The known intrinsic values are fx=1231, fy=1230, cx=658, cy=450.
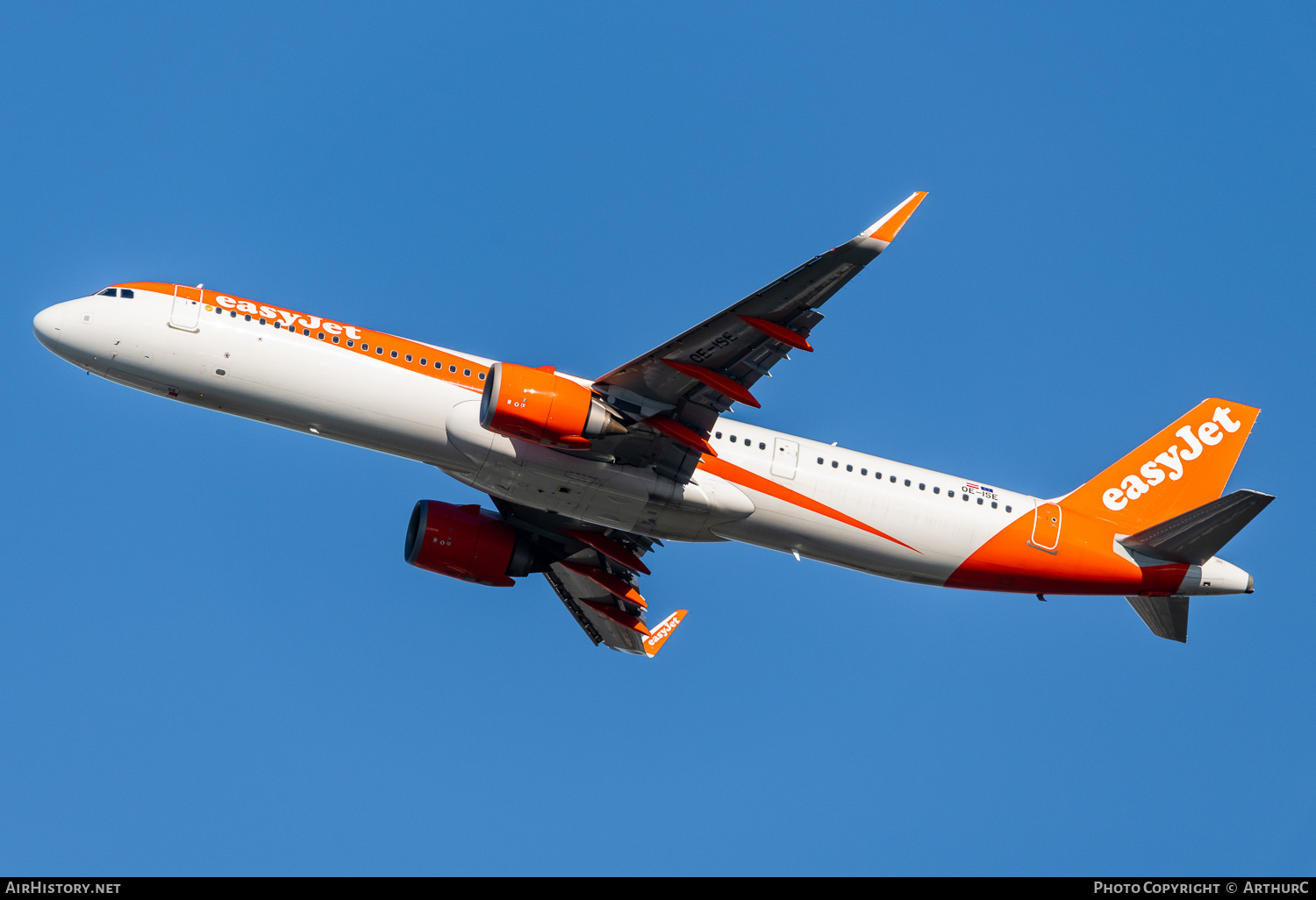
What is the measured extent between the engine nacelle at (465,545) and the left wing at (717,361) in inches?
303

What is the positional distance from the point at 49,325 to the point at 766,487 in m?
19.4

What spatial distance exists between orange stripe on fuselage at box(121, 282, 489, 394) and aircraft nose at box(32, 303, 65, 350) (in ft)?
5.67

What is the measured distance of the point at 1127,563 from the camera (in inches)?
1458

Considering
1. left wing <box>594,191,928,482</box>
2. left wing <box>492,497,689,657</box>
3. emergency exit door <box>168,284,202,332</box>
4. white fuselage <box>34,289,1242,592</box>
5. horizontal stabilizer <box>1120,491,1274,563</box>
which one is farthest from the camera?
left wing <box>492,497,689,657</box>

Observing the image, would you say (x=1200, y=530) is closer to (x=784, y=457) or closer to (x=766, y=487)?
(x=784, y=457)

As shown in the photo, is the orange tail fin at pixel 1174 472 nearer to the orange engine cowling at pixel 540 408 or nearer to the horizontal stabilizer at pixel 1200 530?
the horizontal stabilizer at pixel 1200 530

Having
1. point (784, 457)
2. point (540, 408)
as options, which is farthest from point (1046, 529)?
point (540, 408)

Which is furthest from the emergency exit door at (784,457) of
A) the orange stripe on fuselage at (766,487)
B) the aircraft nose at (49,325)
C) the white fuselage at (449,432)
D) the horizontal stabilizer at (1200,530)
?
the aircraft nose at (49,325)

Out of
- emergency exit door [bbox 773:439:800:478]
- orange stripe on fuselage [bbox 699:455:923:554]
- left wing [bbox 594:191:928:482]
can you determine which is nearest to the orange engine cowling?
left wing [bbox 594:191:928:482]

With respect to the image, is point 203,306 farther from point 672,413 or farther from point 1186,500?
point 1186,500

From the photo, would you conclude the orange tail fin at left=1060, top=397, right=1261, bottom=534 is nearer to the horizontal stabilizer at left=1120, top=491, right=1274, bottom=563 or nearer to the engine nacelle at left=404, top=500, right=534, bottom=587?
the horizontal stabilizer at left=1120, top=491, right=1274, bottom=563

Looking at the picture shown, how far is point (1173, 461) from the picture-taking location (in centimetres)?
3975

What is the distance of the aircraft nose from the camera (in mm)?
31859
